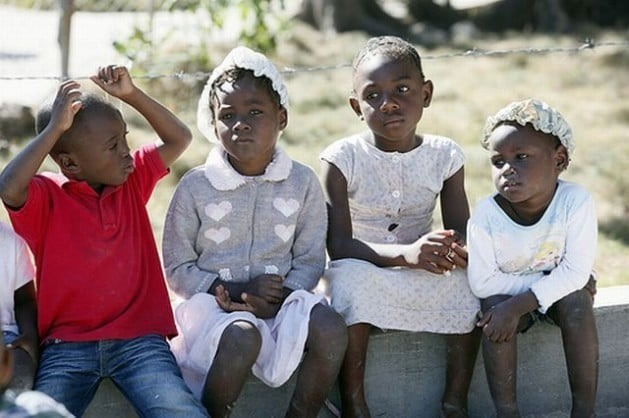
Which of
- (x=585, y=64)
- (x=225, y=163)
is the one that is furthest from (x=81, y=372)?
(x=585, y=64)

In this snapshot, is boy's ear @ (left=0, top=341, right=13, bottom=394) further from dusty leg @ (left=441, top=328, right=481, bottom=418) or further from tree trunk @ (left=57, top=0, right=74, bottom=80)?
tree trunk @ (left=57, top=0, right=74, bottom=80)

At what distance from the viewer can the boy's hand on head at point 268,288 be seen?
143 inches

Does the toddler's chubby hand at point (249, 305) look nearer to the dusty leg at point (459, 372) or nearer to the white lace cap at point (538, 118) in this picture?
the dusty leg at point (459, 372)

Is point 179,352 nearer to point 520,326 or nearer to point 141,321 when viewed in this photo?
point 141,321

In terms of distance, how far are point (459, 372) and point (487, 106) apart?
18.9 feet

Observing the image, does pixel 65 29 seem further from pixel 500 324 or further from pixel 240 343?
pixel 500 324

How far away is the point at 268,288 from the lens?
11.9 feet

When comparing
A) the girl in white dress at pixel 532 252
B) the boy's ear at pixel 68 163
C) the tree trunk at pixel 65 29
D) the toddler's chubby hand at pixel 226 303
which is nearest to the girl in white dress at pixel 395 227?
the girl in white dress at pixel 532 252

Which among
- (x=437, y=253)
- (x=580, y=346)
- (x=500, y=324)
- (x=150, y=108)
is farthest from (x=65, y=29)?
(x=580, y=346)

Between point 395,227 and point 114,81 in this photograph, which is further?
point 395,227

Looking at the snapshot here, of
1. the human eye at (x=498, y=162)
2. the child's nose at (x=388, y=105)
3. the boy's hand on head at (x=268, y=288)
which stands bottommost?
the boy's hand on head at (x=268, y=288)

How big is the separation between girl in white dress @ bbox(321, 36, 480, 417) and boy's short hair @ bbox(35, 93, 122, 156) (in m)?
0.83

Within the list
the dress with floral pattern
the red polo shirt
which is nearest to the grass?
the dress with floral pattern

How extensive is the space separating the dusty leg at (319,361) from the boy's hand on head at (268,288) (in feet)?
0.45
